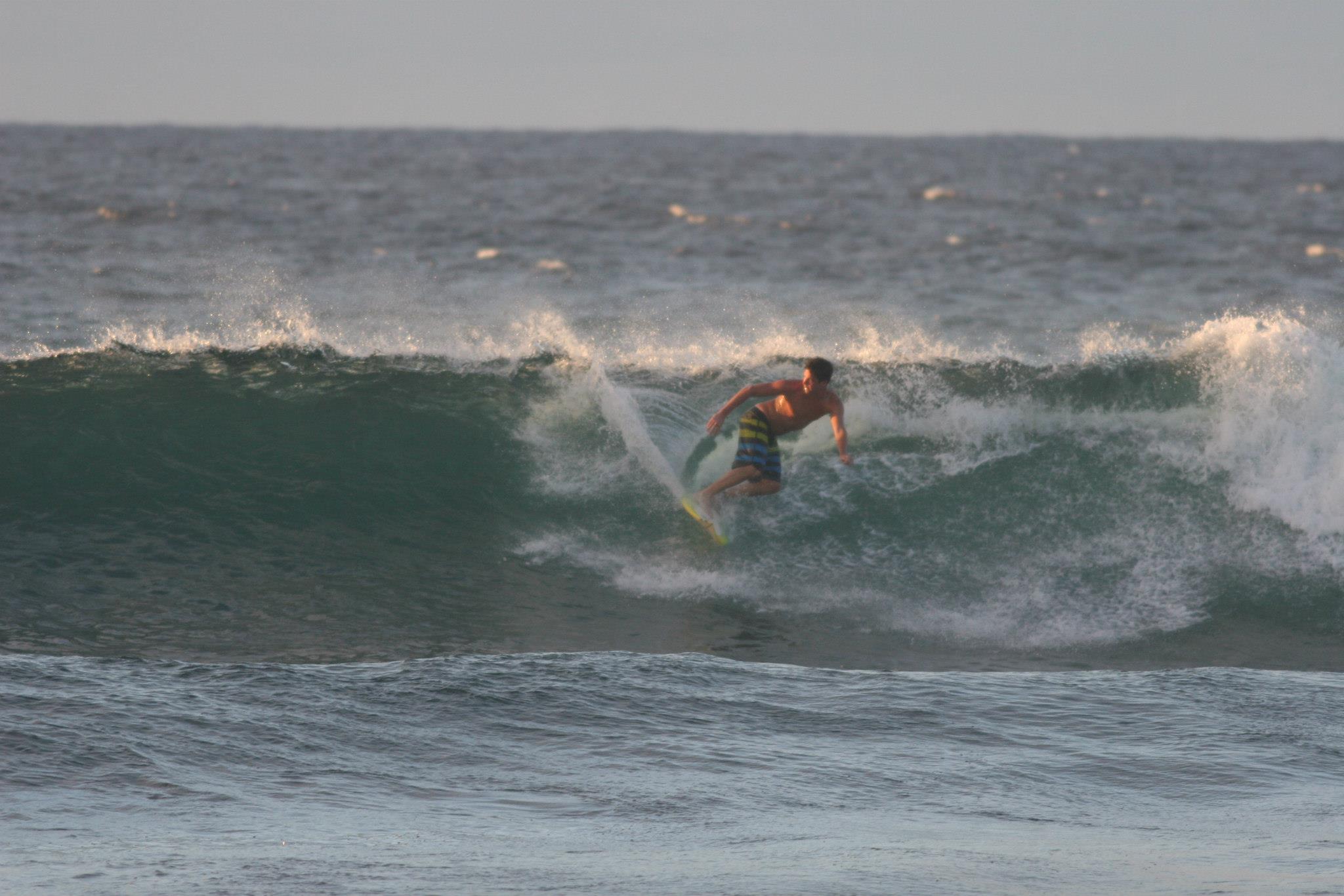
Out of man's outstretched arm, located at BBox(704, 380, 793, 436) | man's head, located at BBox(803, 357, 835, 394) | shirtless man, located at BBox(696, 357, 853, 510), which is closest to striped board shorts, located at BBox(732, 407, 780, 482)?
shirtless man, located at BBox(696, 357, 853, 510)

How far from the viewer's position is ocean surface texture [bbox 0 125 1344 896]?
4852mm

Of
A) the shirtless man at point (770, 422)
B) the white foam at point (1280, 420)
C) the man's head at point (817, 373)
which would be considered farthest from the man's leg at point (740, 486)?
the white foam at point (1280, 420)

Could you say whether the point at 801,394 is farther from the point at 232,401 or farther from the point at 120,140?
the point at 120,140

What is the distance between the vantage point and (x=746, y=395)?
9.98 meters

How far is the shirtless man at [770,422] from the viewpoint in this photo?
9.96 m

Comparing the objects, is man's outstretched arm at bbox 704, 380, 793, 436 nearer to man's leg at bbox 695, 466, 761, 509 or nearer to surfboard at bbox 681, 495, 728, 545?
man's leg at bbox 695, 466, 761, 509

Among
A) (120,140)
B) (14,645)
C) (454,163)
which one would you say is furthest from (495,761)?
(120,140)

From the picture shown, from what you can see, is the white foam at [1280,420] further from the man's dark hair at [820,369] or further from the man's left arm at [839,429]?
the man's dark hair at [820,369]

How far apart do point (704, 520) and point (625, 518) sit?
701 mm

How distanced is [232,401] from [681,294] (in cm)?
1248

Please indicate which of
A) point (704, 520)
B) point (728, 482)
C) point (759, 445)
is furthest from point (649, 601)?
point (759, 445)

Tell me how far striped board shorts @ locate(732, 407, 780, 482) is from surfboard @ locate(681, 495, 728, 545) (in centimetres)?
48

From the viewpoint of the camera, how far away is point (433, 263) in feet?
90.9

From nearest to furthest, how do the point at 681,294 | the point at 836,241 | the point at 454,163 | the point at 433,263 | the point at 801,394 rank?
1. the point at 801,394
2. the point at 681,294
3. the point at 433,263
4. the point at 836,241
5. the point at 454,163
